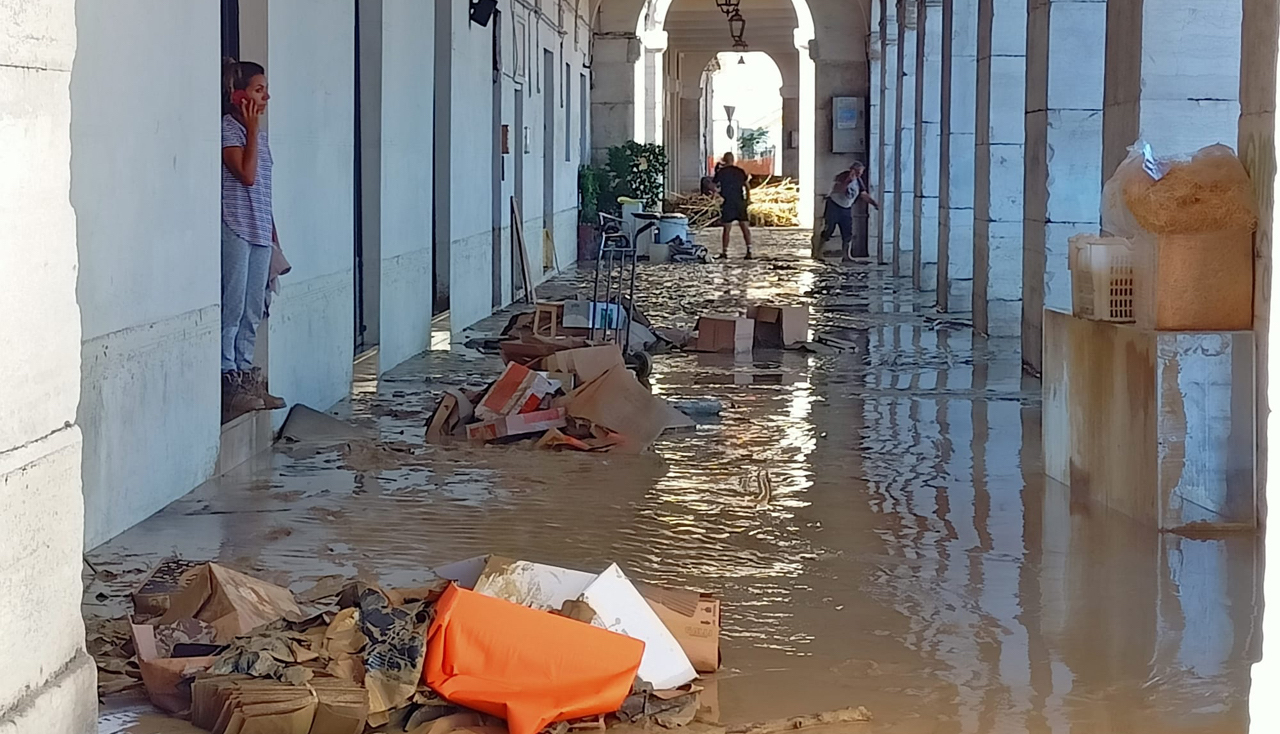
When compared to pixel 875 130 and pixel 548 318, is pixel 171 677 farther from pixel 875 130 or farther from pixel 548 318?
pixel 875 130

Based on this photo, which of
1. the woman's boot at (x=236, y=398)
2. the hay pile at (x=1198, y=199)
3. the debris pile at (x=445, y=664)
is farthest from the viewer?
the woman's boot at (x=236, y=398)

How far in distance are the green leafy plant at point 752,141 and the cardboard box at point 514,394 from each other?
53868 mm

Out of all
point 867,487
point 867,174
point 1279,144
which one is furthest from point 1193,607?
point 867,174

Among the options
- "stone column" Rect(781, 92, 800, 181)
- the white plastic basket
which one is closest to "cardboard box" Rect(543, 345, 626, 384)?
the white plastic basket

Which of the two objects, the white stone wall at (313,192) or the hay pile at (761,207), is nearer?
the white stone wall at (313,192)

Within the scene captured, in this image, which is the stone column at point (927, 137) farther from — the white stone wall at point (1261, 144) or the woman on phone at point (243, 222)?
the white stone wall at point (1261, 144)

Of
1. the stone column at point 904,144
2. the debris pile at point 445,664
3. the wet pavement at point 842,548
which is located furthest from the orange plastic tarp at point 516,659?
the stone column at point 904,144

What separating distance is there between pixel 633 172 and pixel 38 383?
72.8 ft

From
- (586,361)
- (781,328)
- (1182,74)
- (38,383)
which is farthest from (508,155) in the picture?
(38,383)

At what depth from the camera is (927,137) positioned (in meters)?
18.4

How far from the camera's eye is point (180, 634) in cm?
438

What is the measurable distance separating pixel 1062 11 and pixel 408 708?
793 cm

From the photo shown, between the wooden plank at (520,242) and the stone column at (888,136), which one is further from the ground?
the stone column at (888,136)

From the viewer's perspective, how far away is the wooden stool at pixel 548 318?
1112cm
